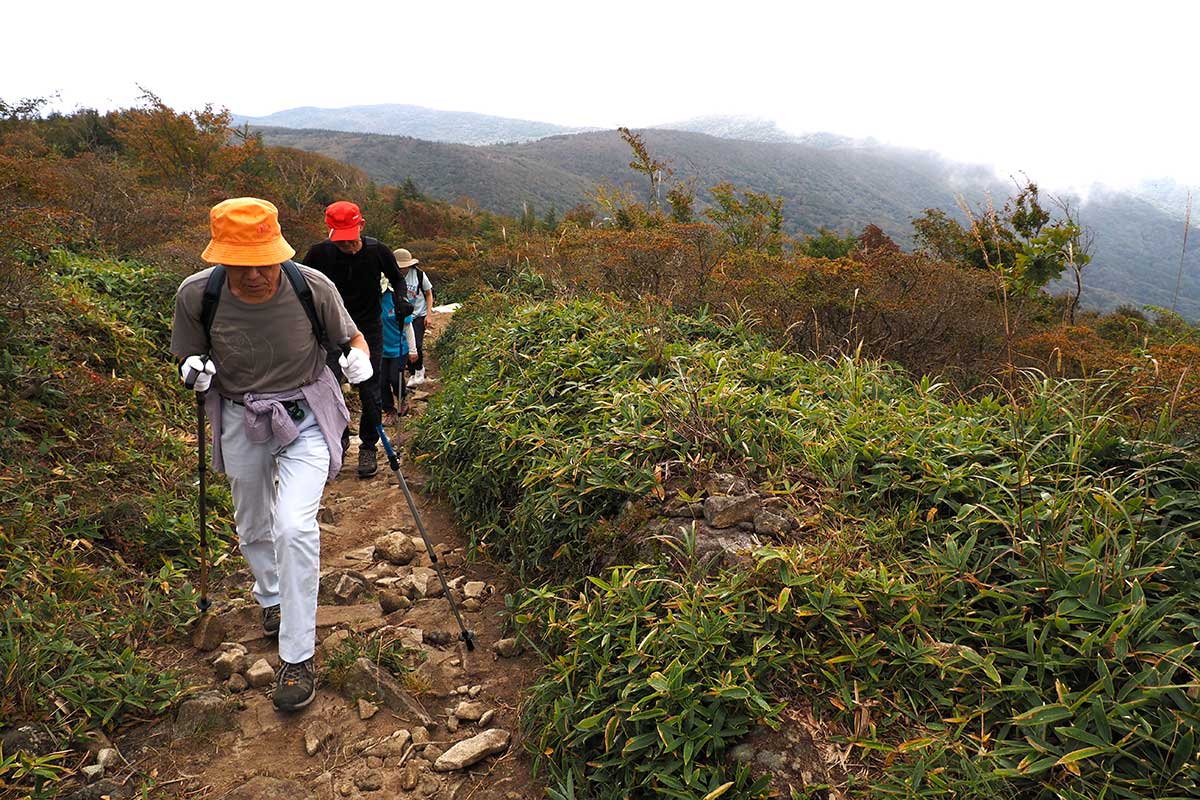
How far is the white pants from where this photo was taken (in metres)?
2.83

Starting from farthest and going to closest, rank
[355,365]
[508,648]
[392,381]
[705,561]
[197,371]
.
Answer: [392,381], [508,648], [355,365], [705,561], [197,371]

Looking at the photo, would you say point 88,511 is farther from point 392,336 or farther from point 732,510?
point 732,510

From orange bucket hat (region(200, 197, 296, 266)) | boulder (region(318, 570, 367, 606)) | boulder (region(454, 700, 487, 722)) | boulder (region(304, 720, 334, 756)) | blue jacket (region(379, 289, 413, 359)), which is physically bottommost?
boulder (region(454, 700, 487, 722))

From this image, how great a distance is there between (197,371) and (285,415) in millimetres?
390

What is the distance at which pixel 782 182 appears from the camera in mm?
134000

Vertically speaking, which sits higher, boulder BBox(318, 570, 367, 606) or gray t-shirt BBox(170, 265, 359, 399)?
gray t-shirt BBox(170, 265, 359, 399)

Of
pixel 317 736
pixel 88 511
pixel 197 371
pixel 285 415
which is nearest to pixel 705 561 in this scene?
pixel 317 736

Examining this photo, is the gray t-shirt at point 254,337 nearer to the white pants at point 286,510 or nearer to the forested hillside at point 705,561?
the white pants at point 286,510

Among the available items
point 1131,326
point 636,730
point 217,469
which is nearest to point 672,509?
point 636,730

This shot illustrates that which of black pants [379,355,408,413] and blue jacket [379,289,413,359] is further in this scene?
black pants [379,355,408,413]

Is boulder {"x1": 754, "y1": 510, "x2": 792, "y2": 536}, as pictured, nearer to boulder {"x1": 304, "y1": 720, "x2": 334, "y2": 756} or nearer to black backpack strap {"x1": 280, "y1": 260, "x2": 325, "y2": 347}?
boulder {"x1": 304, "y1": 720, "x2": 334, "y2": 756}

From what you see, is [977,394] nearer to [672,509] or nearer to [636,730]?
[672,509]

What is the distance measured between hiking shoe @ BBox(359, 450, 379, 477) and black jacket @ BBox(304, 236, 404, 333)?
43.7 inches

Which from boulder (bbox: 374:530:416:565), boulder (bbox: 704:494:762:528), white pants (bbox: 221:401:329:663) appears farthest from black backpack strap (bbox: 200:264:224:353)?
boulder (bbox: 704:494:762:528)
